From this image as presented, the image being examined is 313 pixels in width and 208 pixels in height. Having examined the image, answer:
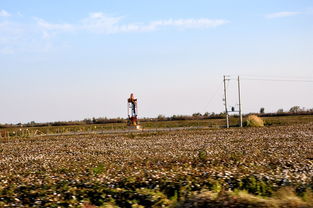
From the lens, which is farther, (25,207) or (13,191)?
(13,191)

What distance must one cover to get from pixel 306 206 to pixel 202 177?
7452 mm

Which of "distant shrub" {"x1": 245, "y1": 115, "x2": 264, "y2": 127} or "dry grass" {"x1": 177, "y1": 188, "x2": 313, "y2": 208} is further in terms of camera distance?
"distant shrub" {"x1": 245, "y1": 115, "x2": 264, "y2": 127}

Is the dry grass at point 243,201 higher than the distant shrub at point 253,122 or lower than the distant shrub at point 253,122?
lower

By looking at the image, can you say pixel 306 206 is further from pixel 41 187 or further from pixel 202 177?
pixel 41 187

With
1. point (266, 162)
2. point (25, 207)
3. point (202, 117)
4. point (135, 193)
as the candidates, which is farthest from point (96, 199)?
point (202, 117)

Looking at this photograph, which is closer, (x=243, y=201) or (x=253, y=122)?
(x=243, y=201)

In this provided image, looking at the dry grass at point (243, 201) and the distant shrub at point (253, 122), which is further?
the distant shrub at point (253, 122)

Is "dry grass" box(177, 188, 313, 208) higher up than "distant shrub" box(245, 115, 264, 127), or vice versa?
"distant shrub" box(245, 115, 264, 127)

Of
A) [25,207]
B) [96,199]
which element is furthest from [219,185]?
[25,207]

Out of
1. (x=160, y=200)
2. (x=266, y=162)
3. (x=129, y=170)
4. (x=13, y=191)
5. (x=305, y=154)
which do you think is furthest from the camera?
(x=305, y=154)

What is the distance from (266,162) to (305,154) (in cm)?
564

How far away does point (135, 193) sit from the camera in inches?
578

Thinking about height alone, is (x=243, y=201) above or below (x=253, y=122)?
below

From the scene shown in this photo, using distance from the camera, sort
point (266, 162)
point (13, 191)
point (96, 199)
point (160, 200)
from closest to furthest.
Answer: point (160, 200) < point (96, 199) < point (13, 191) < point (266, 162)
